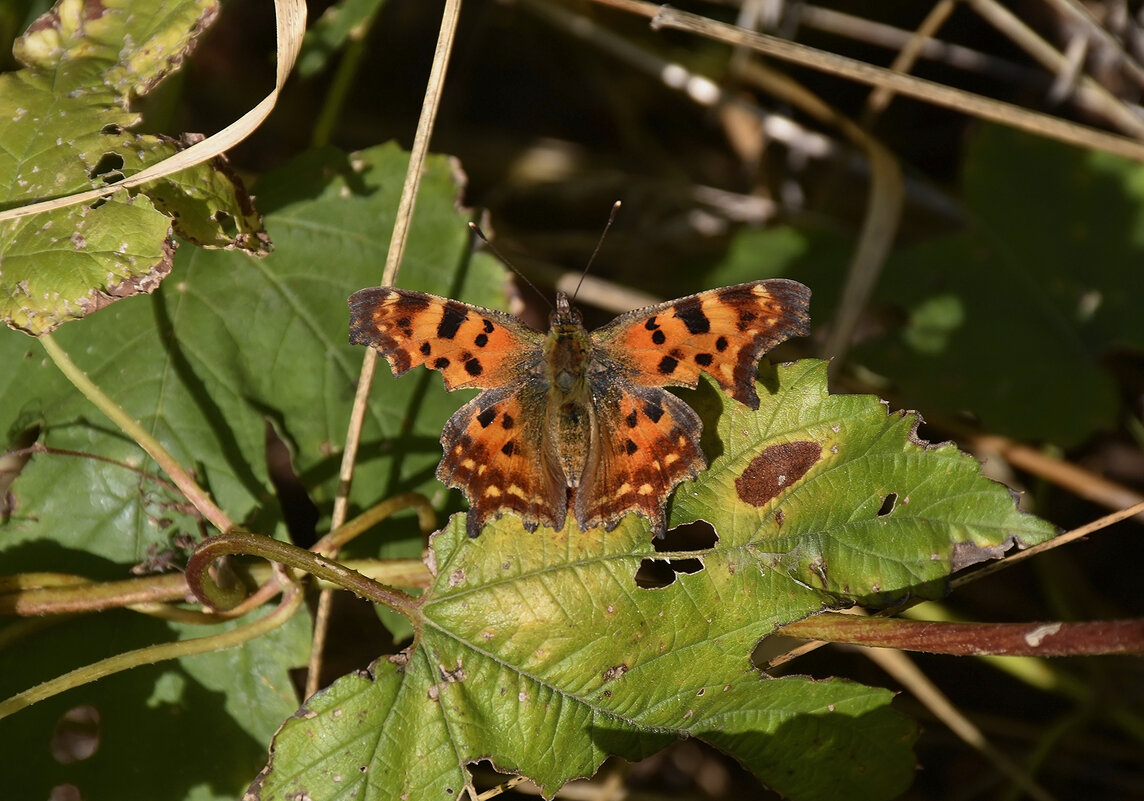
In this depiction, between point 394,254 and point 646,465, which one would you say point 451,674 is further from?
point 394,254

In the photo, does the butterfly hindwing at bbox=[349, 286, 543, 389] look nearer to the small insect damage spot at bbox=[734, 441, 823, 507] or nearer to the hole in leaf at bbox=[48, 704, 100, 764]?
the small insect damage spot at bbox=[734, 441, 823, 507]

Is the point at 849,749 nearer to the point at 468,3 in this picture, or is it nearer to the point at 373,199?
the point at 373,199

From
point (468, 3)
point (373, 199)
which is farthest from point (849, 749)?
point (468, 3)

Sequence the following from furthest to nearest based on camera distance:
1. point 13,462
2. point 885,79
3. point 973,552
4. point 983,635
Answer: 1. point 885,79
2. point 13,462
3. point 973,552
4. point 983,635

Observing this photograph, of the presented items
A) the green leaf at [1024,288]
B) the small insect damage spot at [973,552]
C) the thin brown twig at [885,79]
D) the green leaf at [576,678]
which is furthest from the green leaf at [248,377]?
the green leaf at [1024,288]

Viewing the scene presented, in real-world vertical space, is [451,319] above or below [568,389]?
above

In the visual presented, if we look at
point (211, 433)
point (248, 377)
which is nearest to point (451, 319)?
point (248, 377)
